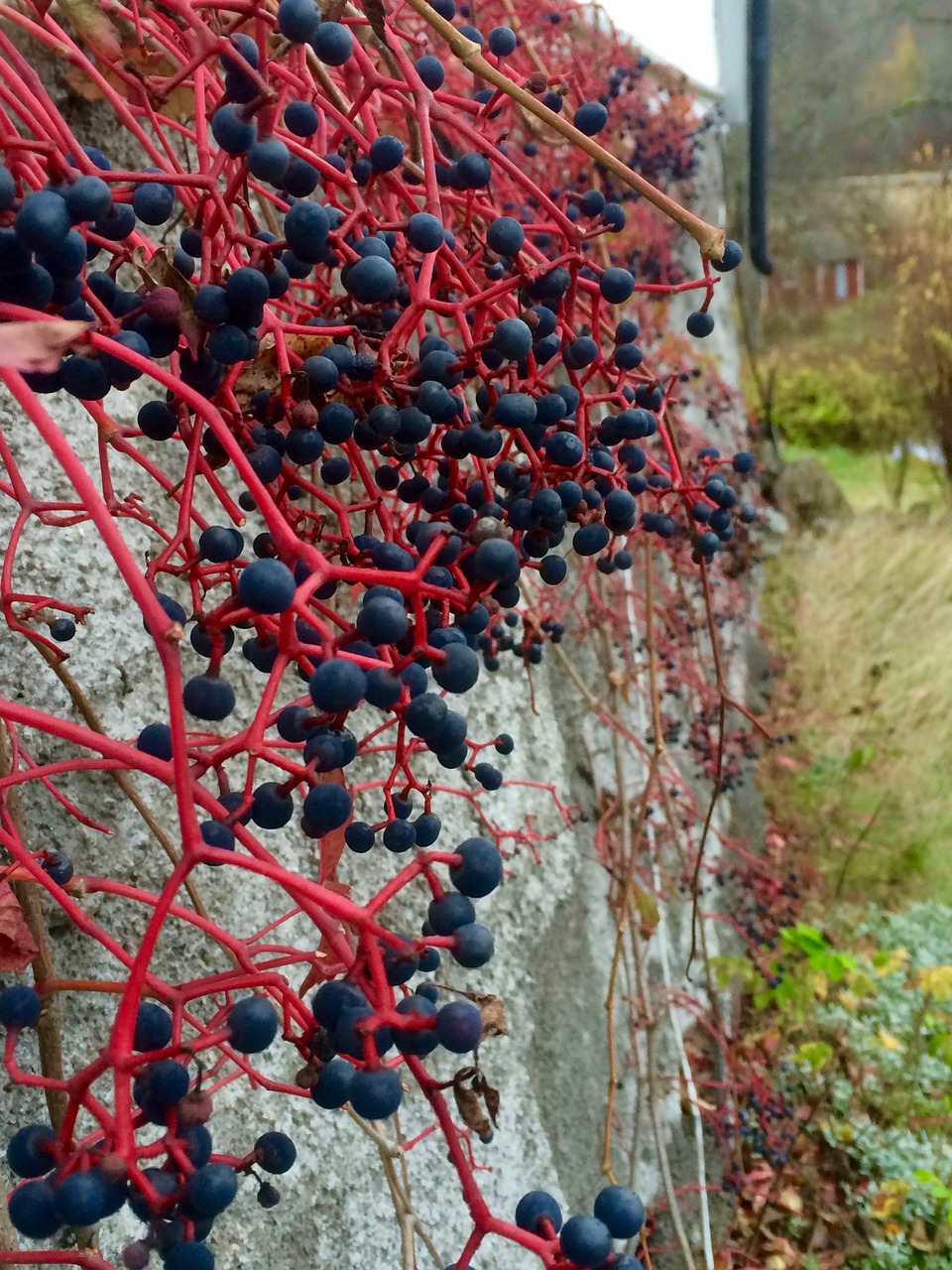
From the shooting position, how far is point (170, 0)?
35 centimetres

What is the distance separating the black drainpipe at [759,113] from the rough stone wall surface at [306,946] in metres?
1.94

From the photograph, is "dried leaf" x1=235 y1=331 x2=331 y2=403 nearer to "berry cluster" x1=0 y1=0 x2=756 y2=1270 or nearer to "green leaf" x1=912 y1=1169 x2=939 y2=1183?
"berry cluster" x1=0 y1=0 x2=756 y2=1270

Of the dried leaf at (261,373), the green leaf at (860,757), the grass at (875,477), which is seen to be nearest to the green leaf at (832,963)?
the green leaf at (860,757)

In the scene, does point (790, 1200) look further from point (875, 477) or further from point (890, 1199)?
point (875, 477)

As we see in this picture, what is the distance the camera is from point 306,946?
2.68ft

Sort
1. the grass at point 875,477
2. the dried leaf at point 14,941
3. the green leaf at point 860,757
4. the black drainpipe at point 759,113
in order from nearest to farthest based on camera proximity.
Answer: the dried leaf at point 14,941 < the black drainpipe at point 759,113 < the green leaf at point 860,757 < the grass at point 875,477

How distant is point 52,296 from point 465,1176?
13.1 inches

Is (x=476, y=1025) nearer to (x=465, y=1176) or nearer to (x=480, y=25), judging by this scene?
(x=465, y=1176)

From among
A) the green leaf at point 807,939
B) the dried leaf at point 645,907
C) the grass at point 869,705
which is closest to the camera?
the dried leaf at point 645,907

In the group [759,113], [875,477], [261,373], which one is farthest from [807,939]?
[875,477]

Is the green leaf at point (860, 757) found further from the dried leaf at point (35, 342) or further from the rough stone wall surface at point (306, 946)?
the dried leaf at point (35, 342)

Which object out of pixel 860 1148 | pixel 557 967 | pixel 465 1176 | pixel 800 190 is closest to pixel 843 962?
pixel 860 1148

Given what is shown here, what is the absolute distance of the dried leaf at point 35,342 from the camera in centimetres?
27

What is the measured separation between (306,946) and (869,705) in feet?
9.57
